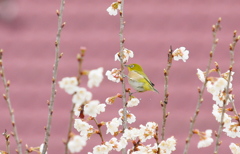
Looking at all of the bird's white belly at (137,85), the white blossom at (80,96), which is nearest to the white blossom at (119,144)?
the bird's white belly at (137,85)

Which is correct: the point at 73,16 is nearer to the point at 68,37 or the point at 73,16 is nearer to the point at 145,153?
the point at 68,37

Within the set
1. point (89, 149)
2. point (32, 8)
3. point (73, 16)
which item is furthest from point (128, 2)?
point (89, 149)

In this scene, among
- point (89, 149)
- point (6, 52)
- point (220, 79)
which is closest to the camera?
point (220, 79)

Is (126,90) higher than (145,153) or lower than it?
higher

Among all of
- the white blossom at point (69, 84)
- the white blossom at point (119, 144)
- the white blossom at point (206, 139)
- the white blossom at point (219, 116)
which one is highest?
the white blossom at point (69, 84)

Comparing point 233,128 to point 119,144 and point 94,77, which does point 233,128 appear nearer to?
point 119,144

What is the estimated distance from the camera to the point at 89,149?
4586mm

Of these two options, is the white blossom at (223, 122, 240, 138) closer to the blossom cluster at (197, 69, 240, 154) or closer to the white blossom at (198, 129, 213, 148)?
the blossom cluster at (197, 69, 240, 154)

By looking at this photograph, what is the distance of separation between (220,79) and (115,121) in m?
0.41

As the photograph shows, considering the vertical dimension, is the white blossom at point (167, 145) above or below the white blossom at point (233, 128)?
below

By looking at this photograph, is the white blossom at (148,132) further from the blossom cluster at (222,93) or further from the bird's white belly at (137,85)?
the bird's white belly at (137,85)

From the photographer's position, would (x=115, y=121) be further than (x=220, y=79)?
Yes

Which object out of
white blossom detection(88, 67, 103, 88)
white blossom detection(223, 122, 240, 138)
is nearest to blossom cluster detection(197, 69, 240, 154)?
white blossom detection(223, 122, 240, 138)

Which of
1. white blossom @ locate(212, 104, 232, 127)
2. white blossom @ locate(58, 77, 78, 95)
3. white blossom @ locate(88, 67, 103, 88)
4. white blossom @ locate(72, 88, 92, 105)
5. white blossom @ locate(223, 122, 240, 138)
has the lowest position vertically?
white blossom @ locate(223, 122, 240, 138)
